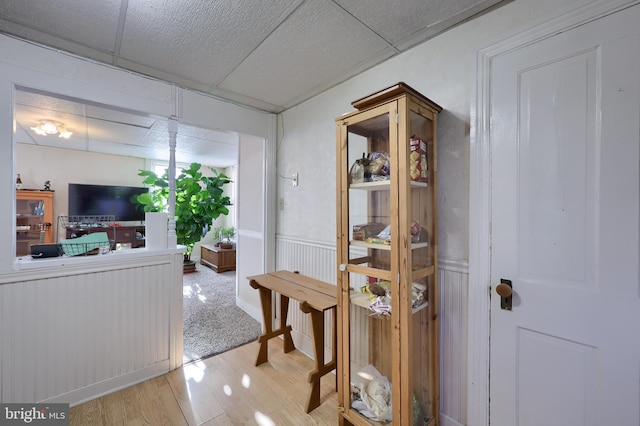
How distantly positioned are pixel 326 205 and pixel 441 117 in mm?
1109

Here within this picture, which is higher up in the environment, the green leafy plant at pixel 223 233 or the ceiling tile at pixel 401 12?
the ceiling tile at pixel 401 12

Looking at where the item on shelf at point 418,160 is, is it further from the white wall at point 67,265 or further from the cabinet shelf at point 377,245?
the white wall at point 67,265

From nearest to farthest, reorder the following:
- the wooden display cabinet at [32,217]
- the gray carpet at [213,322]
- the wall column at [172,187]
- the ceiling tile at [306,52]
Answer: the ceiling tile at [306,52], the wall column at [172,187], the gray carpet at [213,322], the wooden display cabinet at [32,217]

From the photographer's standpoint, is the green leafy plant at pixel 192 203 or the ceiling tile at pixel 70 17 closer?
the ceiling tile at pixel 70 17

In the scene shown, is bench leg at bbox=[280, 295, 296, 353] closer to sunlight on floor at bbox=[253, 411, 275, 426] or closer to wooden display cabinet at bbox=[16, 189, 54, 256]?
sunlight on floor at bbox=[253, 411, 275, 426]

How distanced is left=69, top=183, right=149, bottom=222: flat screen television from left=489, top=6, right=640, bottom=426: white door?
538 centimetres

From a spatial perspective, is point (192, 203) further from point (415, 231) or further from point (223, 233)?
point (223, 233)

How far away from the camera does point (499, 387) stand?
51.4 inches

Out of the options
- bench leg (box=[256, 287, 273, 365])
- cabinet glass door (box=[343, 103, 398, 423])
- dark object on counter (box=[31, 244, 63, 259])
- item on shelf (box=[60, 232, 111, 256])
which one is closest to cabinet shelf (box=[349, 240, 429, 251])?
cabinet glass door (box=[343, 103, 398, 423])

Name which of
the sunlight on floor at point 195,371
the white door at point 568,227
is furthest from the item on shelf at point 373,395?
the sunlight on floor at point 195,371

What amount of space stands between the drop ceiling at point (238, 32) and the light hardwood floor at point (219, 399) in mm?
2390

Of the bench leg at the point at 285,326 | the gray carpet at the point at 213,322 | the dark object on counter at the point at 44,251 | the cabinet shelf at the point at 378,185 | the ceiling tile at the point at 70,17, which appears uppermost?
the ceiling tile at the point at 70,17

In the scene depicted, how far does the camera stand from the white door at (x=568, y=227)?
1.01 metres

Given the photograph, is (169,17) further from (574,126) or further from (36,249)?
(574,126)
